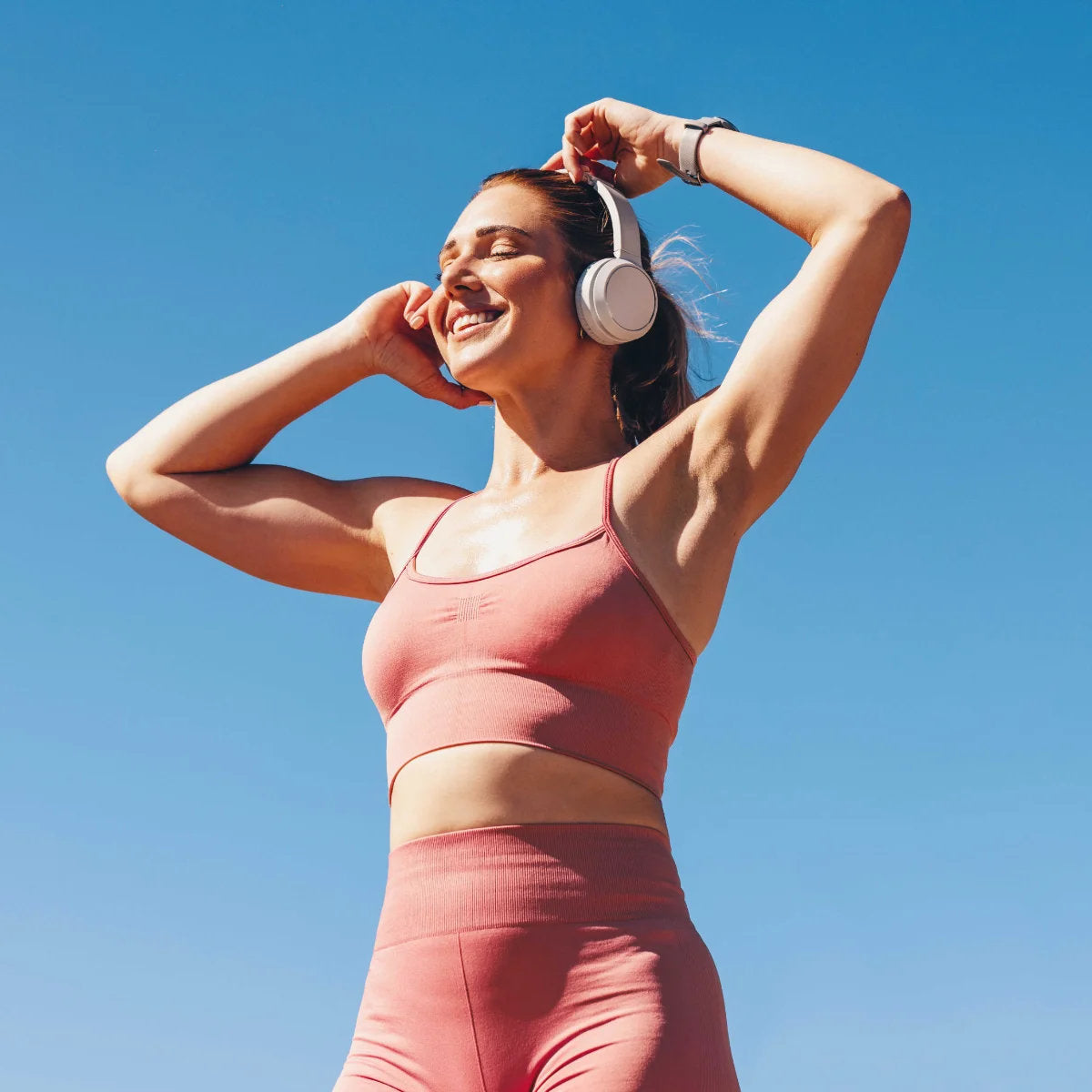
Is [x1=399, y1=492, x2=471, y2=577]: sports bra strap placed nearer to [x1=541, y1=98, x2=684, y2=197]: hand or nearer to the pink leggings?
the pink leggings

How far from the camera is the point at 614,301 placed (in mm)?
4207

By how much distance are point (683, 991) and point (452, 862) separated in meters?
0.59

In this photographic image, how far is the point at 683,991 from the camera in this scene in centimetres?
328

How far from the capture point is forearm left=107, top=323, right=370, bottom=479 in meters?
4.77

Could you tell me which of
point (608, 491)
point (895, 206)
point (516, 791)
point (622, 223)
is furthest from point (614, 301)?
point (516, 791)

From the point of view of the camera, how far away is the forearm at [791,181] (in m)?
3.88

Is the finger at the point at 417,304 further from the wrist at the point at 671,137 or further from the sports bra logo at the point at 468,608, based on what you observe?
the sports bra logo at the point at 468,608

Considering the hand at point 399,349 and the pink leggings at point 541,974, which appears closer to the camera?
the pink leggings at point 541,974

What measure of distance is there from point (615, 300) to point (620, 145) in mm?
687

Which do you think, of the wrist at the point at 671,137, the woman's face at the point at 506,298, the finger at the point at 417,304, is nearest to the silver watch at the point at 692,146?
the wrist at the point at 671,137

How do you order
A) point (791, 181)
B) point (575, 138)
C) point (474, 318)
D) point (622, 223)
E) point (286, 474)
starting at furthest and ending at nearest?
point (286, 474) → point (575, 138) → point (622, 223) → point (474, 318) → point (791, 181)

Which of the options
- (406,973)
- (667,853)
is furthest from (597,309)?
(406,973)

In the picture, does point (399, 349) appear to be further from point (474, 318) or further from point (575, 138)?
point (575, 138)

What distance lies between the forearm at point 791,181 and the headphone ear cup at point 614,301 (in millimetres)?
358
